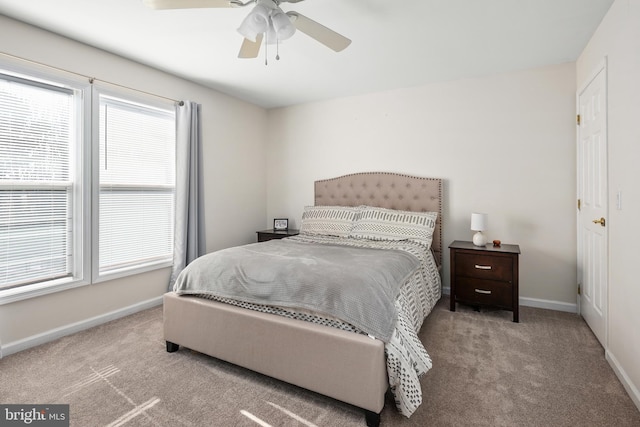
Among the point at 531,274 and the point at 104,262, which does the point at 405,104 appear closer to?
the point at 531,274

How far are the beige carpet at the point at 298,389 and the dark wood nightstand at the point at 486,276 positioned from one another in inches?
12.9

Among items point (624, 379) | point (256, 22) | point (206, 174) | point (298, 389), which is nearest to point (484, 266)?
point (624, 379)

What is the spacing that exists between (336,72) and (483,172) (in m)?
1.88

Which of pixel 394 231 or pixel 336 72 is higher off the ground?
pixel 336 72

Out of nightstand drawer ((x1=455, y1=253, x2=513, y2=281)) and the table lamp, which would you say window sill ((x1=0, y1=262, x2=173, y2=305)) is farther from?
the table lamp

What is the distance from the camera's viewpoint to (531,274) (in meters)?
3.26

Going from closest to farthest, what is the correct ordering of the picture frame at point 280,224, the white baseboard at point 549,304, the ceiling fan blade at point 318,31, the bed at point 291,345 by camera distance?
the bed at point 291,345 → the ceiling fan blade at point 318,31 → the white baseboard at point 549,304 → the picture frame at point 280,224

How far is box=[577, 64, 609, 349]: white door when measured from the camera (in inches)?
90.4

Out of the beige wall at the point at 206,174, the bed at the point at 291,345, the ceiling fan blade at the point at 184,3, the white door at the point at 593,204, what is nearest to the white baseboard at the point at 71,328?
the beige wall at the point at 206,174

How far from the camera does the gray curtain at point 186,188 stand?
3449 mm

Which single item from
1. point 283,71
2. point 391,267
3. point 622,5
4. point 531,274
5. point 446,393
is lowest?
point 446,393

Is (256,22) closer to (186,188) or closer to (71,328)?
(186,188)

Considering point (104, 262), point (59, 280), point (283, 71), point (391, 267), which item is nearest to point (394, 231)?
point (391, 267)

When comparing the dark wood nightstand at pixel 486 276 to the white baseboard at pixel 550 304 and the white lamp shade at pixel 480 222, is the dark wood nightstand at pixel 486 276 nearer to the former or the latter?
the white lamp shade at pixel 480 222
